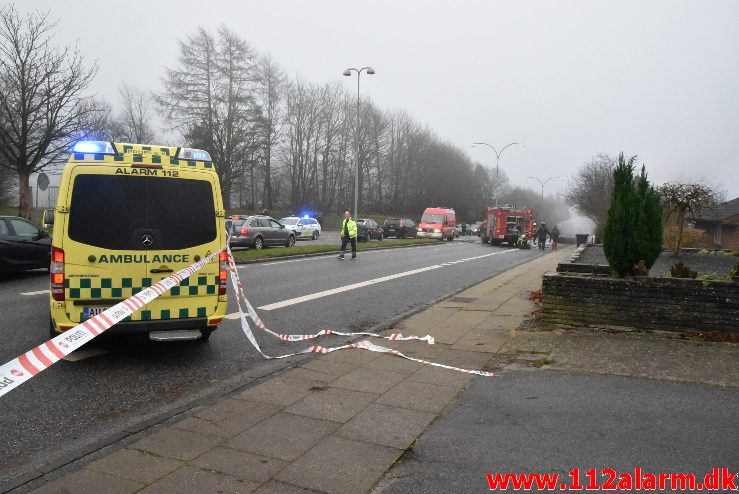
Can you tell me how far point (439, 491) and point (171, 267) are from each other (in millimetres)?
4025

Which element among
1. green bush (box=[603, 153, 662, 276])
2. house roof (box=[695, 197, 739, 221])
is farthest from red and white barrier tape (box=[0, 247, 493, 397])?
house roof (box=[695, 197, 739, 221])

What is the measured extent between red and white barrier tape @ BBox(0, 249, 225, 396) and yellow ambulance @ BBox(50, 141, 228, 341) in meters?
0.21

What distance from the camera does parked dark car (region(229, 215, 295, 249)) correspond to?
2319cm

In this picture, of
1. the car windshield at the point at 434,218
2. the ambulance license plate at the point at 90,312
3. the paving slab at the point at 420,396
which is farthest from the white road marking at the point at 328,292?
the car windshield at the point at 434,218

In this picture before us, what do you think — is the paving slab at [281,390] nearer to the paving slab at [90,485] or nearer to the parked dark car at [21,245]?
the paving slab at [90,485]

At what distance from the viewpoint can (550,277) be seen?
316 inches

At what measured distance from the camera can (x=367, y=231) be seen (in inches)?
1403

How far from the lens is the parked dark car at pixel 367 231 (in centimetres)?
3497

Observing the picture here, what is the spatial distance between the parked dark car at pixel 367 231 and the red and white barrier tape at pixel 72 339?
28587 millimetres

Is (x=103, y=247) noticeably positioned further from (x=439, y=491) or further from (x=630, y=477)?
(x=630, y=477)

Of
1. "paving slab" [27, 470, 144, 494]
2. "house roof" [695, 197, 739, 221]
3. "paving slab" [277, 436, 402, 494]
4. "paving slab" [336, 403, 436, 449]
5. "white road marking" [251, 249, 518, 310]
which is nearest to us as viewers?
"paving slab" [27, 470, 144, 494]

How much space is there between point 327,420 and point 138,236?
302cm

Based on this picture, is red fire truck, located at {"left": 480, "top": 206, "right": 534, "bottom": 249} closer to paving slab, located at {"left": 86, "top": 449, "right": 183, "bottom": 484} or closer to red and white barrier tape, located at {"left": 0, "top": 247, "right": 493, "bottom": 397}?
red and white barrier tape, located at {"left": 0, "top": 247, "right": 493, "bottom": 397}

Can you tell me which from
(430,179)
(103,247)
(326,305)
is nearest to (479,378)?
(103,247)
